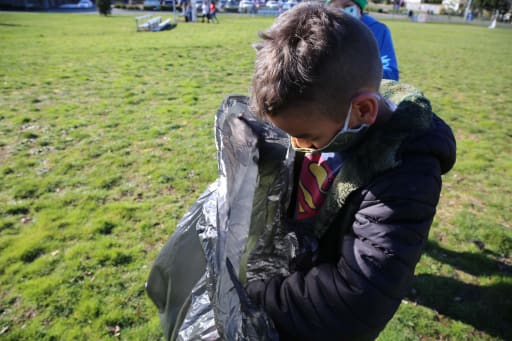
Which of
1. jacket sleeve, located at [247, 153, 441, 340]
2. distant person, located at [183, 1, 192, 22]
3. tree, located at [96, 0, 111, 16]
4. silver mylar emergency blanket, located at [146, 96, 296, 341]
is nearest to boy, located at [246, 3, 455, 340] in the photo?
jacket sleeve, located at [247, 153, 441, 340]

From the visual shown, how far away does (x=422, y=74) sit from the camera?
459 inches

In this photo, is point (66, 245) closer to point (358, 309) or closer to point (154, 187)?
point (154, 187)

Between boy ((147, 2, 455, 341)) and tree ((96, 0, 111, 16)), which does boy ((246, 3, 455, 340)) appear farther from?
tree ((96, 0, 111, 16))

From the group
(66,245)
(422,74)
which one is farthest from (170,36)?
(66,245)

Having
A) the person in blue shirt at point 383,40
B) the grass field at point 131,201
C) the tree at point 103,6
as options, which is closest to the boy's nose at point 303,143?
the person in blue shirt at point 383,40

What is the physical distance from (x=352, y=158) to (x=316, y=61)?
1.22 ft

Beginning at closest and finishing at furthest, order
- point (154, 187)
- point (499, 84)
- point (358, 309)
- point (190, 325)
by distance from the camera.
Result: 1. point (358, 309)
2. point (190, 325)
3. point (154, 187)
4. point (499, 84)

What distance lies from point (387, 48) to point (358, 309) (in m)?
2.51

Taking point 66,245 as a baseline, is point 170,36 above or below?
above

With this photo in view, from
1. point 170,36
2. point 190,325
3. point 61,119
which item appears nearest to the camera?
point 190,325

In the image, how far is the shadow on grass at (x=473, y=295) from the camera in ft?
9.14

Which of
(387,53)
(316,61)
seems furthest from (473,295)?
(316,61)

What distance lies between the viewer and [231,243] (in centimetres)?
119

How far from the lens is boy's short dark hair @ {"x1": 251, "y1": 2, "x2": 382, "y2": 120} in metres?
1.00
